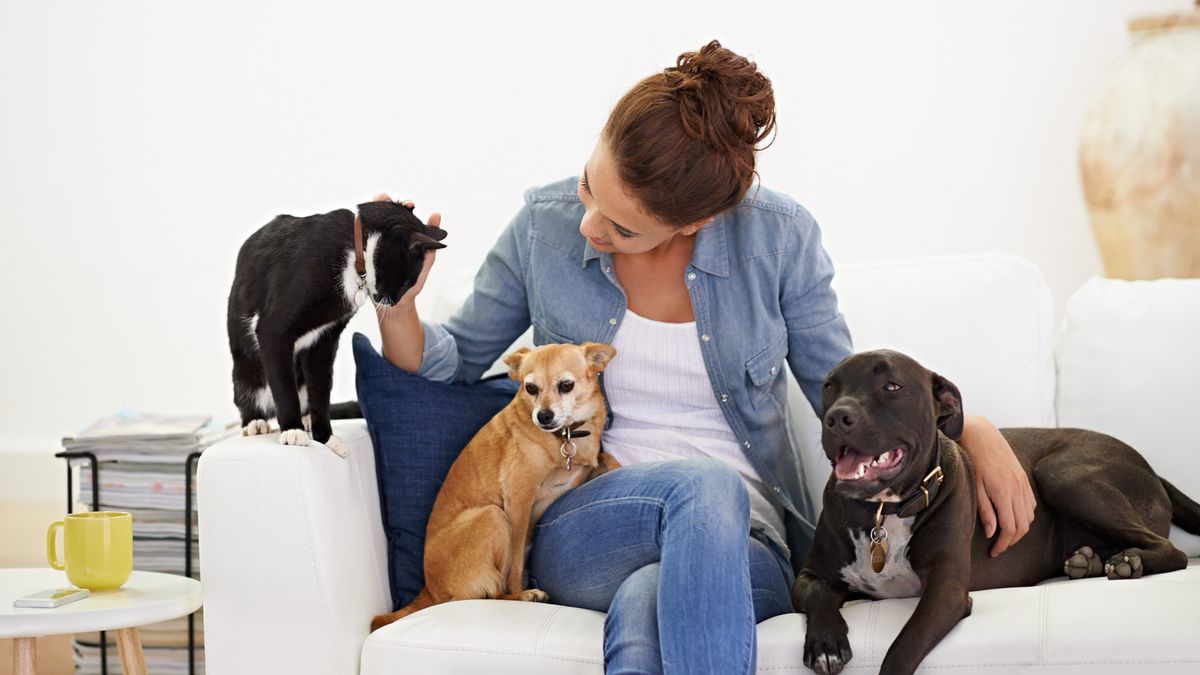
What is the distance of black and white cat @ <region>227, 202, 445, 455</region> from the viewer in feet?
5.67

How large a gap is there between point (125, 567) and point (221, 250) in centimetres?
218

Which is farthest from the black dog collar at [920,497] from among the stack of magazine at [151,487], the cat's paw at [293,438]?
the stack of magazine at [151,487]

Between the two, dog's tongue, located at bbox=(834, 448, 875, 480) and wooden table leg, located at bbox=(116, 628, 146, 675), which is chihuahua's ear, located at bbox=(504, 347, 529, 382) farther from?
wooden table leg, located at bbox=(116, 628, 146, 675)

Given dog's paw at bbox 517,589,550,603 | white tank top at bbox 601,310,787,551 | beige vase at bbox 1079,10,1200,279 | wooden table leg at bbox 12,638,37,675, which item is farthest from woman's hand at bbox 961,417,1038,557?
beige vase at bbox 1079,10,1200,279

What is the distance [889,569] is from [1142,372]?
84 cm

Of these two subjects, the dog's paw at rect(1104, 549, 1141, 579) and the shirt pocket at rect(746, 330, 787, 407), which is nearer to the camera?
the dog's paw at rect(1104, 549, 1141, 579)

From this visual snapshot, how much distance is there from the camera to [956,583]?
→ 5.37ft

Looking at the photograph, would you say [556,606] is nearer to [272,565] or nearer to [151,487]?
[272,565]

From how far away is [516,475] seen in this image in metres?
1.95

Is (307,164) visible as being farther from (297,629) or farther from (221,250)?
(297,629)

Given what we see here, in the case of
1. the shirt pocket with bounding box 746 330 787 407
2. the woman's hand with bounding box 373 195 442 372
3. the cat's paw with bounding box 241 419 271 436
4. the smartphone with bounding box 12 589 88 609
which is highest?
the woman's hand with bounding box 373 195 442 372

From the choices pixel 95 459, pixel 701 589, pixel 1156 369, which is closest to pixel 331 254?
pixel 701 589

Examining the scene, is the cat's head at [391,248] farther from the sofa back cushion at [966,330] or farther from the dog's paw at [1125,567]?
the dog's paw at [1125,567]

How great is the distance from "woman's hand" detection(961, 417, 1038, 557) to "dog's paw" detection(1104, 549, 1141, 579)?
0.14 metres
